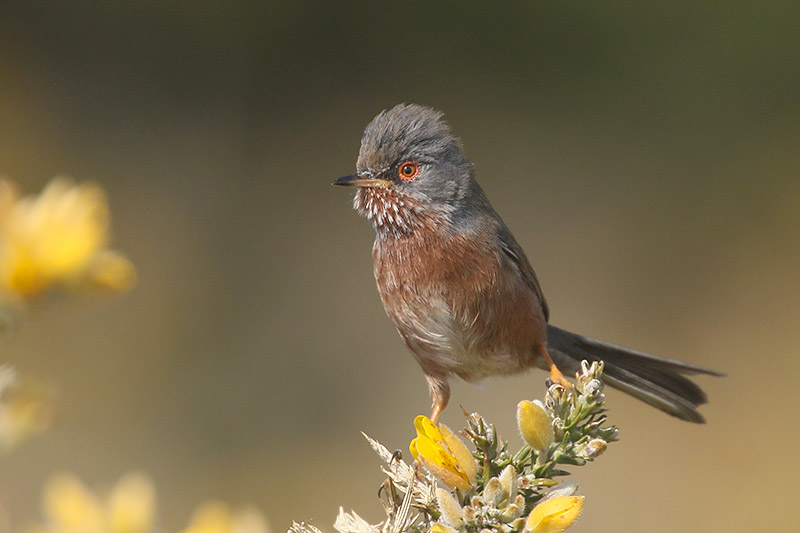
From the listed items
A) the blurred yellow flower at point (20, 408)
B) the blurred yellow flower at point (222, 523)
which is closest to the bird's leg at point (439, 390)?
the blurred yellow flower at point (222, 523)

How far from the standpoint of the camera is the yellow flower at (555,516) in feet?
4.03

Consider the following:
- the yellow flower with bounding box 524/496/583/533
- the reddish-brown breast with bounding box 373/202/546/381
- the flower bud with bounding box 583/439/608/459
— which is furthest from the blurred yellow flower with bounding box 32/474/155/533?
the reddish-brown breast with bounding box 373/202/546/381

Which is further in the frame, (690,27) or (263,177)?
(263,177)

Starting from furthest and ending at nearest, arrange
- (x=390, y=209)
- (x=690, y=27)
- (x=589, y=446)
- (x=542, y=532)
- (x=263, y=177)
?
(x=263, y=177)
(x=690, y=27)
(x=390, y=209)
(x=589, y=446)
(x=542, y=532)

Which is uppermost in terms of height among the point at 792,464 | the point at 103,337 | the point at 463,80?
the point at 463,80

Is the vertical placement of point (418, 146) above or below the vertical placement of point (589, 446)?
above

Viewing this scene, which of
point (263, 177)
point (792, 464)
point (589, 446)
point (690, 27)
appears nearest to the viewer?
point (589, 446)

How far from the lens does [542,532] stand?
124cm

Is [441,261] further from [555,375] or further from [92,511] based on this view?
[92,511]

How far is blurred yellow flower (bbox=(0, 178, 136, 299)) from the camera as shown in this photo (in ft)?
3.46

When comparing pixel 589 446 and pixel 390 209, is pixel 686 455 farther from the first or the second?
pixel 589 446

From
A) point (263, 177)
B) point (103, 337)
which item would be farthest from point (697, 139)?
point (103, 337)

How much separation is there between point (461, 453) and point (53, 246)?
71cm

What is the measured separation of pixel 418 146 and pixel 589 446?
179 centimetres
